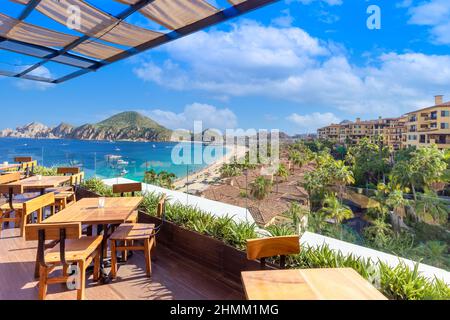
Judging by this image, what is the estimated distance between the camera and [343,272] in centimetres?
149

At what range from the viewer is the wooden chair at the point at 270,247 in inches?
67.5

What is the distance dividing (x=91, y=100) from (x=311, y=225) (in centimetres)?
7155

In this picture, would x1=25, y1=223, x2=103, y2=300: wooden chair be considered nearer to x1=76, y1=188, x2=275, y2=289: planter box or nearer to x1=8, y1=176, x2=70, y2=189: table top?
x1=76, y1=188, x2=275, y2=289: planter box

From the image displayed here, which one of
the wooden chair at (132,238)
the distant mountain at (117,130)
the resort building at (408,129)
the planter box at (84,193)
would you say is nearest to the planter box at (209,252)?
the wooden chair at (132,238)

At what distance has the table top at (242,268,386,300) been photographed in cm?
126

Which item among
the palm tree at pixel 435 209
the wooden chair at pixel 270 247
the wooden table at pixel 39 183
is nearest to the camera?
the wooden chair at pixel 270 247

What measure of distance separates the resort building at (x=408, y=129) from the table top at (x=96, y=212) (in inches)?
1806

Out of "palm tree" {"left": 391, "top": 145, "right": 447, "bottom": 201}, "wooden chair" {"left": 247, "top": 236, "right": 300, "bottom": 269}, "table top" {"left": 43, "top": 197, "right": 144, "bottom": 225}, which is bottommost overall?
"palm tree" {"left": 391, "top": 145, "right": 447, "bottom": 201}

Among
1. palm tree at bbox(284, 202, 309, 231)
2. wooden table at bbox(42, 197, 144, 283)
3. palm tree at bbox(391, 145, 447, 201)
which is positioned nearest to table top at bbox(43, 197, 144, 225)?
wooden table at bbox(42, 197, 144, 283)

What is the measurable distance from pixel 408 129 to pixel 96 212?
54.4 m

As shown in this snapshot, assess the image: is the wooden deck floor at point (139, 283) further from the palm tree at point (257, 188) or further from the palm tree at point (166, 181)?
the palm tree at point (166, 181)

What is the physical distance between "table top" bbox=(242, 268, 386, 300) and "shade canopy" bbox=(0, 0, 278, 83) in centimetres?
225

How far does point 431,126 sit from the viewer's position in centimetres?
3891

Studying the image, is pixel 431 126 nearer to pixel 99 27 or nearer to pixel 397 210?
pixel 397 210
